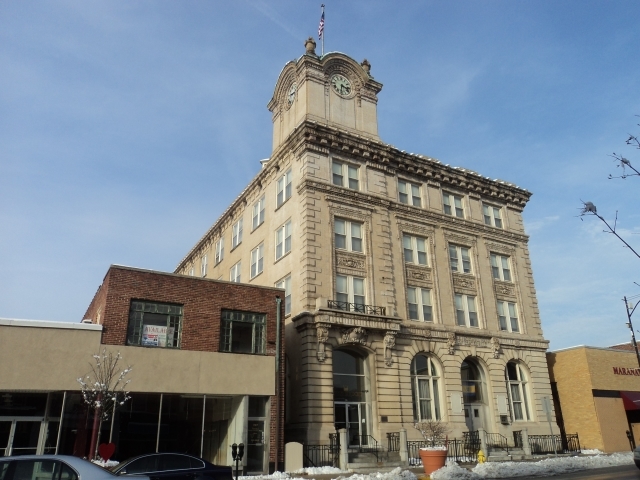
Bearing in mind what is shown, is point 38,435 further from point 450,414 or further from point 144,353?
point 450,414

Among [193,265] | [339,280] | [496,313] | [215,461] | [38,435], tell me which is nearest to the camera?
[38,435]

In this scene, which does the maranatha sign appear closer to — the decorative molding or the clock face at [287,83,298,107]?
the decorative molding

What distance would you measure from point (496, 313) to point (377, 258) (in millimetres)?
11322

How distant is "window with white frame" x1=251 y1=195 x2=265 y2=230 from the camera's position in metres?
39.8

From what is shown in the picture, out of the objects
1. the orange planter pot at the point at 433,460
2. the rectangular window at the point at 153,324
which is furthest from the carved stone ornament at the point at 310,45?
the orange planter pot at the point at 433,460

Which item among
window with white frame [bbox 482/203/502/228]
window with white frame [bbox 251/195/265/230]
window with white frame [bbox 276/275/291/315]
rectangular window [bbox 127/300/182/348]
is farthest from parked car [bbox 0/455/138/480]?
window with white frame [bbox 482/203/502/228]

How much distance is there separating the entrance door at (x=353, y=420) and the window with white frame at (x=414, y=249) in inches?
429

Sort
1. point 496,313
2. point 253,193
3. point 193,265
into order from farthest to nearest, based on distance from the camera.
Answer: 1. point 193,265
2. point 253,193
3. point 496,313

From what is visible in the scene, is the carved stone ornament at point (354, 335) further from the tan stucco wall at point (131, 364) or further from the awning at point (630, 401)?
the awning at point (630, 401)

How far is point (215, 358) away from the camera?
Answer: 24156 millimetres

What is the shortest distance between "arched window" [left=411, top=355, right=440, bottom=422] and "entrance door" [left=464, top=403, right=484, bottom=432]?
2652 mm

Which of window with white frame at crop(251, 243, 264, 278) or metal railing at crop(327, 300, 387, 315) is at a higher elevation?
window with white frame at crop(251, 243, 264, 278)

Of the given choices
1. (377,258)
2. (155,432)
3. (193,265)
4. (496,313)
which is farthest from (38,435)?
(193,265)

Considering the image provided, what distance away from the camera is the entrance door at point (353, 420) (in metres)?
29.9
